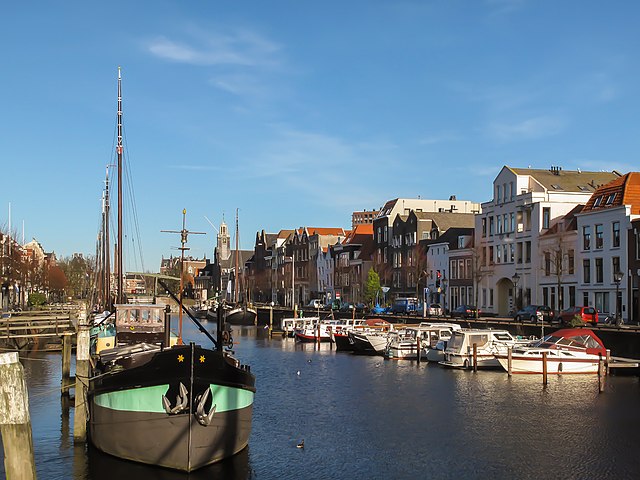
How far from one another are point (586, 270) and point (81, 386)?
56.9m

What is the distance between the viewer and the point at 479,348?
5078cm

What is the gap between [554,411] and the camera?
3472 centimetres

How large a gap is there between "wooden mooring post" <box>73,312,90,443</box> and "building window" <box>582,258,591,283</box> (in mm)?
55450

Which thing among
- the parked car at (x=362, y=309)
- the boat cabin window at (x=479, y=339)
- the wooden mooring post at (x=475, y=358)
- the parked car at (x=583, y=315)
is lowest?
the wooden mooring post at (x=475, y=358)

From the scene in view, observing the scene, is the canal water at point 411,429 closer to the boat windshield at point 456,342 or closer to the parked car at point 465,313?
the boat windshield at point 456,342

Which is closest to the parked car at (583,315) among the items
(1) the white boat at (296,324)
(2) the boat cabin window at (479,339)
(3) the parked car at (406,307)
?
(2) the boat cabin window at (479,339)

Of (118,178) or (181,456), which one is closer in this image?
(181,456)

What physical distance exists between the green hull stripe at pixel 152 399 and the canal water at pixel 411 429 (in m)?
1.77

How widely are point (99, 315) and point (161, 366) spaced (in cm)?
4863

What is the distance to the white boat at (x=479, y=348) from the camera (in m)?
49.8

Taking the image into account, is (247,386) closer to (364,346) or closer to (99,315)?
(364,346)

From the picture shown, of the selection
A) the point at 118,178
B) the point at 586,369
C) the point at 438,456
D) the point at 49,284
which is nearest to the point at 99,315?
the point at 118,178

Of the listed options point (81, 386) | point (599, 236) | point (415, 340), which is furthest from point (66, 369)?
point (599, 236)

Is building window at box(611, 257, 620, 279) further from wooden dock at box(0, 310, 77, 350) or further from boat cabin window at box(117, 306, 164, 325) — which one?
wooden dock at box(0, 310, 77, 350)
